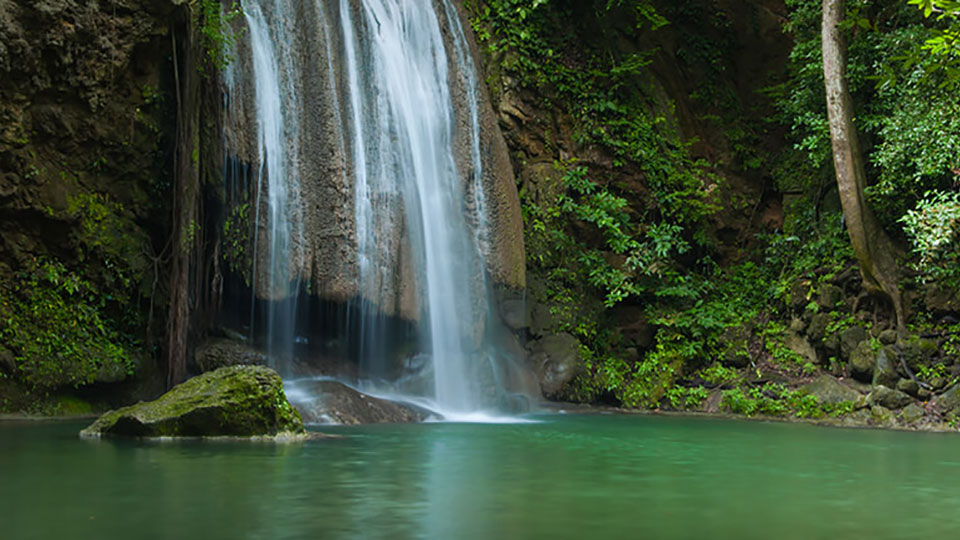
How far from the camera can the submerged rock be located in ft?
30.1

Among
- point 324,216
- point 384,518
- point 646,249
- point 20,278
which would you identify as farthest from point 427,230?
point 384,518

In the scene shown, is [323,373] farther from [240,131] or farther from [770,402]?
[770,402]

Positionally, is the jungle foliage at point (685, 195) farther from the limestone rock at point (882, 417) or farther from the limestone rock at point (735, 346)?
the limestone rock at point (882, 417)

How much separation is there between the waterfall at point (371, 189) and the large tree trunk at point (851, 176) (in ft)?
17.2

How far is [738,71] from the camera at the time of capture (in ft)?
55.6

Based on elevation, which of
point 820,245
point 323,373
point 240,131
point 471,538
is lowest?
point 471,538

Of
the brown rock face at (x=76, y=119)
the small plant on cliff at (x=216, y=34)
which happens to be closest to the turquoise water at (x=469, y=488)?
the brown rock face at (x=76, y=119)

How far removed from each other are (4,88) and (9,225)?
1.54 metres

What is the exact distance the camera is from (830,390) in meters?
11.3

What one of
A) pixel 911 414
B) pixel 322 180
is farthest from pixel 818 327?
pixel 322 180

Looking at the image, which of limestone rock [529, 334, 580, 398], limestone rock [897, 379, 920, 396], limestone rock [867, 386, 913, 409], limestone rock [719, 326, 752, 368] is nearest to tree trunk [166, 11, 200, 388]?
limestone rock [529, 334, 580, 398]

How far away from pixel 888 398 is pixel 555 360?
4.72 meters

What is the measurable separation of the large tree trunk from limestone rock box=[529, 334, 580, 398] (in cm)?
441

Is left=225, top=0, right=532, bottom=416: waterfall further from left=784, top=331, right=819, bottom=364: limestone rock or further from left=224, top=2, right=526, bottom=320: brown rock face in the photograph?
left=784, top=331, right=819, bottom=364: limestone rock
